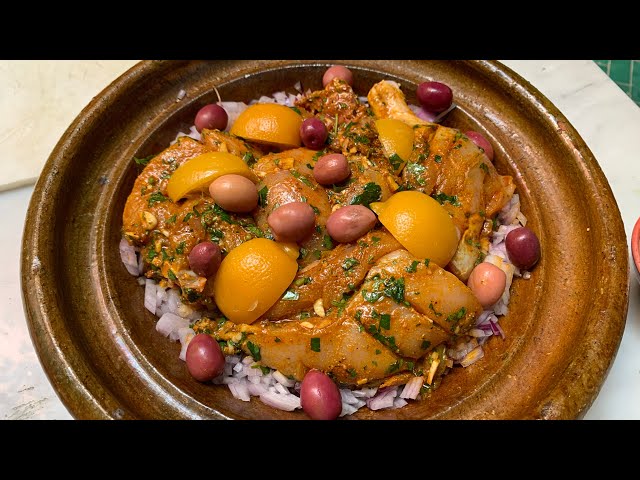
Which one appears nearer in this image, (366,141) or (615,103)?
(366,141)

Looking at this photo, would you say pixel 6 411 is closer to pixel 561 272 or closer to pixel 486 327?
pixel 486 327

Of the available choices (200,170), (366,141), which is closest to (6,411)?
(200,170)

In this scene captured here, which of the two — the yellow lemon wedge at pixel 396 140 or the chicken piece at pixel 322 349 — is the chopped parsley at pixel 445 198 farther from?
the chicken piece at pixel 322 349

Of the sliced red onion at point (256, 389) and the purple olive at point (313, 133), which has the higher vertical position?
the purple olive at point (313, 133)

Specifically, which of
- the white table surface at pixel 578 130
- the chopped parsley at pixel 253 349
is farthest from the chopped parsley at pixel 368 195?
the white table surface at pixel 578 130

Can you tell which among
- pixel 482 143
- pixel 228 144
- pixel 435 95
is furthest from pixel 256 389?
pixel 435 95

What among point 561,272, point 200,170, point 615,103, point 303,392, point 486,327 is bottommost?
point 303,392

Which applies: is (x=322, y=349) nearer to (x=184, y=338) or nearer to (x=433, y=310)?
(x=433, y=310)

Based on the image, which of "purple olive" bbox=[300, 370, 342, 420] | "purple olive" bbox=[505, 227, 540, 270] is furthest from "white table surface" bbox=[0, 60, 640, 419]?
"purple olive" bbox=[300, 370, 342, 420]
